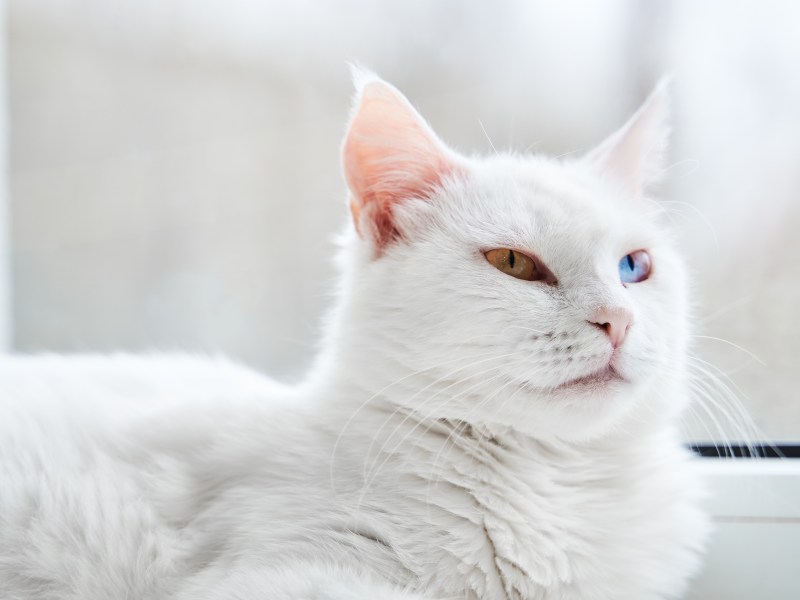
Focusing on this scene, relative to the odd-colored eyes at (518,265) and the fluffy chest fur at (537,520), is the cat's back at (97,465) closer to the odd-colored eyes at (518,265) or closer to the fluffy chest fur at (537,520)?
the fluffy chest fur at (537,520)

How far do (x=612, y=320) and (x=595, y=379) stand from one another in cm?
8

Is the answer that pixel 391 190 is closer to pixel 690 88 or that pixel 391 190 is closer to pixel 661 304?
pixel 661 304

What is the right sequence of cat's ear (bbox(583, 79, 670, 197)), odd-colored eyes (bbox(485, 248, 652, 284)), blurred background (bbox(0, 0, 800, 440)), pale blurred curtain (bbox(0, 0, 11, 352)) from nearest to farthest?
1. odd-colored eyes (bbox(485, 248, 652, 284))
2. cat's ear (bbox(583, 79, 670, 197))
3. blurred background (bbox(0, 0, 800, 440))
4. pale blurred curtain (bbox(0, 0, 11, 352))

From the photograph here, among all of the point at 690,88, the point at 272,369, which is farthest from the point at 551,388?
the point at 272,369

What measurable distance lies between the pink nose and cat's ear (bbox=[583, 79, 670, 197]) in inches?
16.9

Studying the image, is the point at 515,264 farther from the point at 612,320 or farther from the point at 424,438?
the point at 424,438

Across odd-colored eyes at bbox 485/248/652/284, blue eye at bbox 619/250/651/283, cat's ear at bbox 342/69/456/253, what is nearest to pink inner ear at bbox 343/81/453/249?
cat's ear at bbox 342/69/456/253

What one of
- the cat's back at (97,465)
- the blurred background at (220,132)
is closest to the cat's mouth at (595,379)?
the cat's back at (97,465)

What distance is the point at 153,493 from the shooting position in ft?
3.72

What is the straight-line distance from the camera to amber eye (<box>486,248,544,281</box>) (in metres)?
1.10

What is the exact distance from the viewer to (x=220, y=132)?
1900 mm

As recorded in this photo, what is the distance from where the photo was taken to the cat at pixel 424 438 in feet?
3.29

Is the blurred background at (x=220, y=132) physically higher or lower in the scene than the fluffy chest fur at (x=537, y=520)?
higher

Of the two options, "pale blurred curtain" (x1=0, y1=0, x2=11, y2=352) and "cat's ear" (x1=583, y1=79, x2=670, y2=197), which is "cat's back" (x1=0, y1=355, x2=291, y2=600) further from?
"cat's ear" (x1=583, y1=79, x2=670, y2=197)
